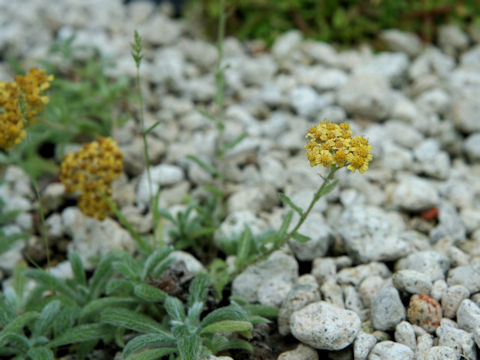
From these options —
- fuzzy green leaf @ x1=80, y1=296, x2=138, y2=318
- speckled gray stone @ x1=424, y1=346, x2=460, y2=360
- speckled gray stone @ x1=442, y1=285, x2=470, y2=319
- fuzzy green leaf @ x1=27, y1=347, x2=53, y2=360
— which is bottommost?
fuzzy green leaf @ x1=27, y1=347, x2=53, y2=360

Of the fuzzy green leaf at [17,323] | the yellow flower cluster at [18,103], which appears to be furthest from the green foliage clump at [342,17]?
the fuzzy green leaf at [17,323]

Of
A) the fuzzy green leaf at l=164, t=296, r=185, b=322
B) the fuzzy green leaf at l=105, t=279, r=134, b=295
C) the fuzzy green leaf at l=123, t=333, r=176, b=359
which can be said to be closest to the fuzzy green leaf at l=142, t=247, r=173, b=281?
the fuzzy green leaf at l=105, t=279, r=134, b=295

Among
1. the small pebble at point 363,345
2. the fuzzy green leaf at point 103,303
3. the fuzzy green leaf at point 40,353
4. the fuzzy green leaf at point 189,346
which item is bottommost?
the fuzzy green leaf at point 40,353

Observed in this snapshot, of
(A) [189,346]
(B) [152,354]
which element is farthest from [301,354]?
(B) [152,354]

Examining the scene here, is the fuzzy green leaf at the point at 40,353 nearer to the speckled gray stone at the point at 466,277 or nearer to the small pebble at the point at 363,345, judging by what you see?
the small pebble at the point at 363,345

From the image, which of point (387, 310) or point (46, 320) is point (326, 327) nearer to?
point (387, 310)

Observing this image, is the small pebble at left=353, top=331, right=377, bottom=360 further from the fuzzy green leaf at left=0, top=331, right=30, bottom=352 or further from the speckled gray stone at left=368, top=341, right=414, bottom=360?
the fuzzy green leaf at left=0, top=331, right=30, bottom=352

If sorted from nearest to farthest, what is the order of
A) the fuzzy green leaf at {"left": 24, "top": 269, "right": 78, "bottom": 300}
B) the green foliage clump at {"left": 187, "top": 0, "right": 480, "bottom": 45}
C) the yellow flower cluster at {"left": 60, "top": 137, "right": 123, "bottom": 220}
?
the fuzzy green leaf at {"left": 24, "top": 269, "right": 78, "bottom": 300} → the yellow flower cluster at {"left": 60, "top": 137, "right": 123, "bottom": 220} → the green foliage clump at {"left": 187, "top": 0, "right": 480, "bottom": 45}
